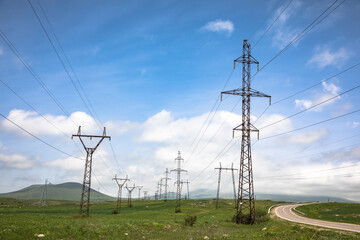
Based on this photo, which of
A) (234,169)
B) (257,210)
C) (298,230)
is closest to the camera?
(298,230)

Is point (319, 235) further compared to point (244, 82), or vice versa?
point (244, 82)

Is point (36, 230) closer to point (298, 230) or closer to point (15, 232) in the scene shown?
point (15, 232)

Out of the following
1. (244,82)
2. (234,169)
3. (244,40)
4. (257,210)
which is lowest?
(257,210)

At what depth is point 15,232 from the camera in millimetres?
23984

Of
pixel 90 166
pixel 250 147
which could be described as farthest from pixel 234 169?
pixel 90 166

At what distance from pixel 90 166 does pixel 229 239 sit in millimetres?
32794

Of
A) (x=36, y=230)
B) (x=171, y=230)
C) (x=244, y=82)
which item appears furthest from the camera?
(x=244, y=82)

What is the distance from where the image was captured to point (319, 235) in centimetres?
2523

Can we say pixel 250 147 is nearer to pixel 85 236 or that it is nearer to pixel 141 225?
pixel 141 225

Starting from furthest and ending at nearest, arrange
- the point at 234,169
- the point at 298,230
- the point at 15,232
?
the point at 234,169, the point at 298,230, the point at 15,232

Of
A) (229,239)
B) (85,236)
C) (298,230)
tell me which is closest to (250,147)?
(298,230)

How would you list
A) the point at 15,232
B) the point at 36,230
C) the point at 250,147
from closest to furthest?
the point at 15,232 → the point at 36,230 → the point at 250,147

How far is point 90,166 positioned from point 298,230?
37878mm

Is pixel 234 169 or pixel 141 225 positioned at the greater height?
pixel 234 169
